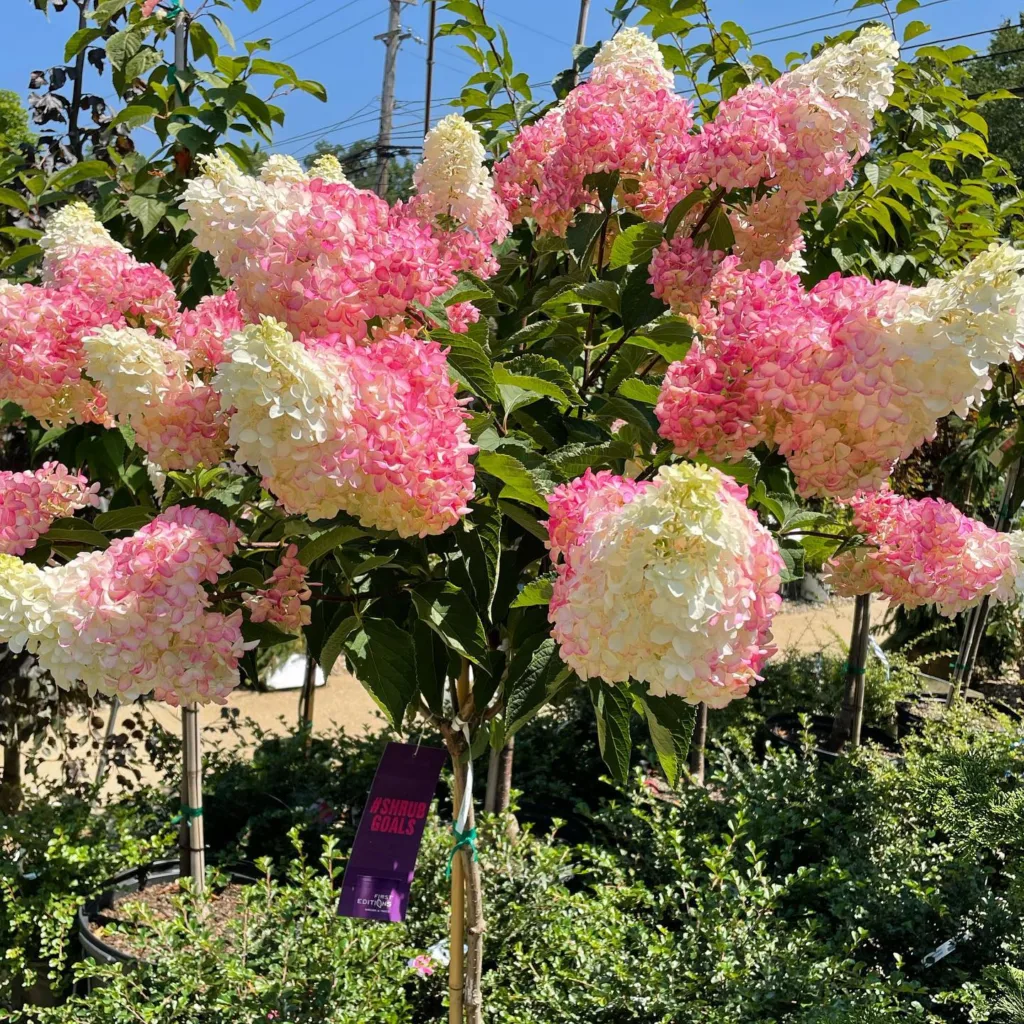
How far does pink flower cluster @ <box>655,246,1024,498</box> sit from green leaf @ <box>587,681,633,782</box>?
288 mm

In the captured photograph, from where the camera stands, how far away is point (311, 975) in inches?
78.2

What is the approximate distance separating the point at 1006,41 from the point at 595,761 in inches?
733

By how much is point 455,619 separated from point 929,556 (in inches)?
22.6

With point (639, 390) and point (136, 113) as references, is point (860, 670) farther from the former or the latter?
point (136, 113)

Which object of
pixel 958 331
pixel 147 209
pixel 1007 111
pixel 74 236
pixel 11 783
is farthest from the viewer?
pixel 1007 111

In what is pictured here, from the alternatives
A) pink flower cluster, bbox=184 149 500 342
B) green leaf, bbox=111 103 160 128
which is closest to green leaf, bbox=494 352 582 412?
pink flower cluster, bbox=184 149 500 342

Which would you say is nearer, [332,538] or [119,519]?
[332,538]

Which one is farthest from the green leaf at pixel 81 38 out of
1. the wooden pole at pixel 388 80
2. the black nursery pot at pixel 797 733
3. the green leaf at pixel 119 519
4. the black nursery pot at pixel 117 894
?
the wooden pole at pixel 388 80

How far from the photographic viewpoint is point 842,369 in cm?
83

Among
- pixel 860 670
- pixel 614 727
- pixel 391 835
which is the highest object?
pixel 614 727

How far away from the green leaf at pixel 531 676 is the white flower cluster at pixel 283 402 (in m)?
0.34

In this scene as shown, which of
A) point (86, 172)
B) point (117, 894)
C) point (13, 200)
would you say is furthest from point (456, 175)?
point (117, 894)

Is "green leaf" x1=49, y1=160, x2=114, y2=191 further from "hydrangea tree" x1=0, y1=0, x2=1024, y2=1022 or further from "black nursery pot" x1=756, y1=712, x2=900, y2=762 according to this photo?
"black nursery pot" x1=756, y1=712, x2=900, y2=762

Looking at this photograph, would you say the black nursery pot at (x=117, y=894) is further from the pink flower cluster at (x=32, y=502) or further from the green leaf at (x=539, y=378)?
the green leaf at (x=539, y=378)
